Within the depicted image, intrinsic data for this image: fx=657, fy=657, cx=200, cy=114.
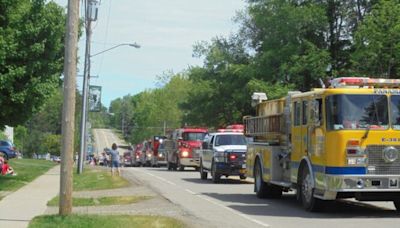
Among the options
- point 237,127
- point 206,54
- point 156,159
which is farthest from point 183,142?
point 206,54

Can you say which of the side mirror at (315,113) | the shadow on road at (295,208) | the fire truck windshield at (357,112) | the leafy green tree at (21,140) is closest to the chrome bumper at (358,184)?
the shadow on road at (295,208)

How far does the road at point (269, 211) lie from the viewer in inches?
528

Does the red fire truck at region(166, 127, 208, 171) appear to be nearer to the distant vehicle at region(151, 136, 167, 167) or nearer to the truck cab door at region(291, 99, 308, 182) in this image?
the distant vehicle at region(151, 136, 167, 167)

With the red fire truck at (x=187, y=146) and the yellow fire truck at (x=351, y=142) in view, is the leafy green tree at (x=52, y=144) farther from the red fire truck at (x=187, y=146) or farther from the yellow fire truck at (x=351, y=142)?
the yellow fire truck at (x=351, y=142)

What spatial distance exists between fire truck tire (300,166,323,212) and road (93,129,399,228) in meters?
0.18

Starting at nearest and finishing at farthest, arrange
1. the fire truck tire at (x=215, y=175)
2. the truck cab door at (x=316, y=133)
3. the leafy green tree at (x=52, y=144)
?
the truck cab door at (x=316, y=133) < the fire truck tire at (x=215, y=175) < the leafy green tree at (x=52, y=144)

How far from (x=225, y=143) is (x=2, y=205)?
12.3 meters

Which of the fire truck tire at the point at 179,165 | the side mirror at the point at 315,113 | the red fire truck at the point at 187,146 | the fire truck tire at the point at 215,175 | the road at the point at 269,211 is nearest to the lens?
the road at the point at 269,211

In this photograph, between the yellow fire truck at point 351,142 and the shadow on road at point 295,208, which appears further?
the shadow on road at point 295,208

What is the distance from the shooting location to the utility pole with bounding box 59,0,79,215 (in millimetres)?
12969

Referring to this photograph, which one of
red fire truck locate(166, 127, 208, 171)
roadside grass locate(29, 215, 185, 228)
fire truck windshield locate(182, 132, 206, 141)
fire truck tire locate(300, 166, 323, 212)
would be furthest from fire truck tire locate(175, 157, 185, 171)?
roadside grass locate(29, 215, 185, 228)

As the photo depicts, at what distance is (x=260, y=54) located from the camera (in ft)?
191

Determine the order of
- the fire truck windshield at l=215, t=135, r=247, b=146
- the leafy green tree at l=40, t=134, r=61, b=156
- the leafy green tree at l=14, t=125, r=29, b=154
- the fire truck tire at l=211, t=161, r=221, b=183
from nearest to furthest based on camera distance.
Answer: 1. the fire truck tire at l=211, t=161, r=221, b=183
2. the fire truck windshield at l=215, t=135, r=247, b=146
3. the leafy green tree at l=40, t=134, r=61, b=156
4. the leafy green tree at l=14, t=125, r=29, b=154

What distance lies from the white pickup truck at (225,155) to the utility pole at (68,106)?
13063 millimetres
